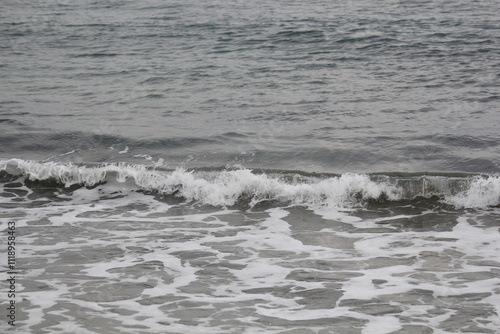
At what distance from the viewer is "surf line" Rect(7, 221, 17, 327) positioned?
5.38 m

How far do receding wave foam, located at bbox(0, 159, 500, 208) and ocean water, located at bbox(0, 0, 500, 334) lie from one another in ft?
0.09

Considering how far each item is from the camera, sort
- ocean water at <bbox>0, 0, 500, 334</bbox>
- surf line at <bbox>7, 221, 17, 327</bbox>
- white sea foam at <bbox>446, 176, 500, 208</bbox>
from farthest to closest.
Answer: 1. white sea foam at <bbox>446, 176, 500, 208</bbox>
2. ocean water at <bbox>0, 0, 500, 334</bbox>
3. surf line at <bbox>7, 221, 17, 327</bbox>

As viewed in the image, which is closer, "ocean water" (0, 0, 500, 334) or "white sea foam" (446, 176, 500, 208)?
"ocean water" (0, 0, 500, 334)

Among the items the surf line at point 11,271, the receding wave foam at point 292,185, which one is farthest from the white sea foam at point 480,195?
the surf line at point 11,271

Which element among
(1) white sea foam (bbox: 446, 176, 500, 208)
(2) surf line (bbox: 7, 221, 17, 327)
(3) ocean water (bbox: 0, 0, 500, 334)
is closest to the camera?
(2) surf line (bbox: 7, 221, 17, 327)

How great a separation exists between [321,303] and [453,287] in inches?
47.8

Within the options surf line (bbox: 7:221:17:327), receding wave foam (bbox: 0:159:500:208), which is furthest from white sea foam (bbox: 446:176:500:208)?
surf line (bbox: 7:221:17:327)

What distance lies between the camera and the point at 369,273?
6121 mm

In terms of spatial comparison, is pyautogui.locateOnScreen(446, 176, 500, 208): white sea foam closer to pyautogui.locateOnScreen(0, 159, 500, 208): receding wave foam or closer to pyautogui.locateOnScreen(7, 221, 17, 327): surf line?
pyautogui.locateOnScreen(0, 159, 500, 208): receding wave foam

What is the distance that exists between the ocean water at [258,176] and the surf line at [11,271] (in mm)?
46

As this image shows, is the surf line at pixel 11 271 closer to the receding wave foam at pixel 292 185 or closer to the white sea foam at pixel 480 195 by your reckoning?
the receding wave foam at pixel 292 185

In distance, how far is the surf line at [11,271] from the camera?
212 inches

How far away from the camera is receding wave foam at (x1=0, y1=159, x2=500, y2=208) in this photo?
A: 8297mm

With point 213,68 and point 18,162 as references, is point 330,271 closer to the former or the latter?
point 18,162
